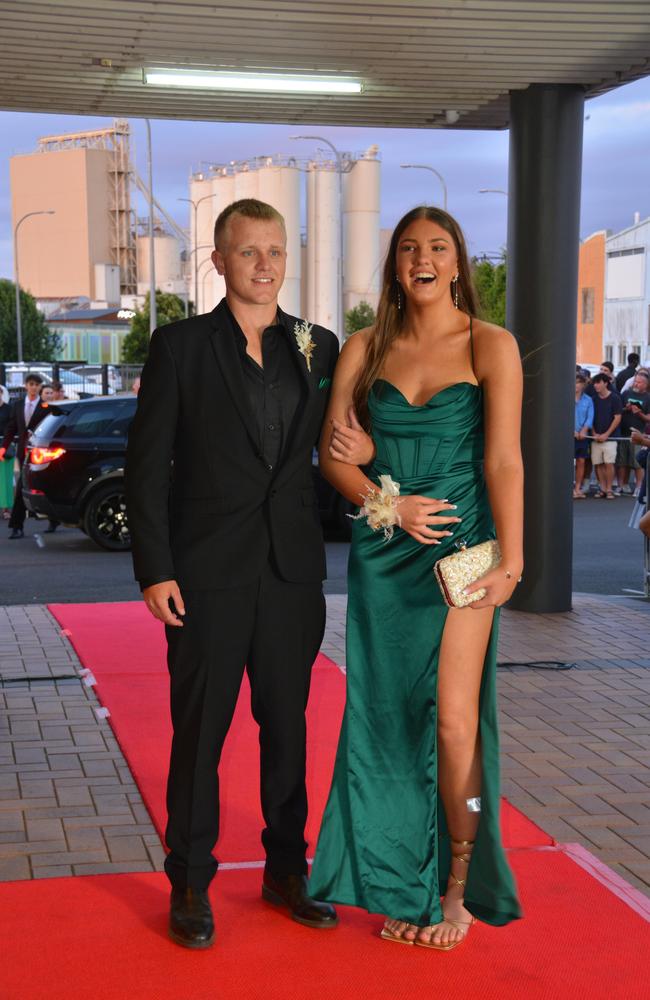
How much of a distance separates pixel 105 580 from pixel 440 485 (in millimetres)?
8459

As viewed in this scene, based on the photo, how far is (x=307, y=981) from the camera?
10.9ft

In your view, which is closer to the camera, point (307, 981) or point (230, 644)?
point (307, 981)

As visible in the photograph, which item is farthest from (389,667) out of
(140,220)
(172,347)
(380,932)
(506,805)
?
(140,220)

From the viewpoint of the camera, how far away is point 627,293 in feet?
202

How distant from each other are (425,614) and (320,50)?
208 inches

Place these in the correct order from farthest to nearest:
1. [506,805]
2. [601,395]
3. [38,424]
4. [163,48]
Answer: [601,395] < [38,424] < [163,48] < [506,805]

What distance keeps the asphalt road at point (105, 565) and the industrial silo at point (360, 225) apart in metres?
80.9

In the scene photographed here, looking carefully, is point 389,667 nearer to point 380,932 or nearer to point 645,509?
point 380,932

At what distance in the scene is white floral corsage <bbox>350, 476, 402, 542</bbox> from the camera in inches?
138

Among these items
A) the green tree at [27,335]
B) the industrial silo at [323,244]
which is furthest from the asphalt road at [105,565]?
the industrial silo at [323,244]

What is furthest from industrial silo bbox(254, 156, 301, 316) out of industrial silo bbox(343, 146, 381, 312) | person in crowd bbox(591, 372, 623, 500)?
person in crowd bbox(591, 372, 623, 500)

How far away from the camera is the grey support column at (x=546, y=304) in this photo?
28.7ft

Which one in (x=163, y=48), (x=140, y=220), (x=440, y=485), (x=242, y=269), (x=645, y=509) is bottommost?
(x=645, y=509)

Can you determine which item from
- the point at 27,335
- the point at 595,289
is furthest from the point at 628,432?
the point at 27,335
